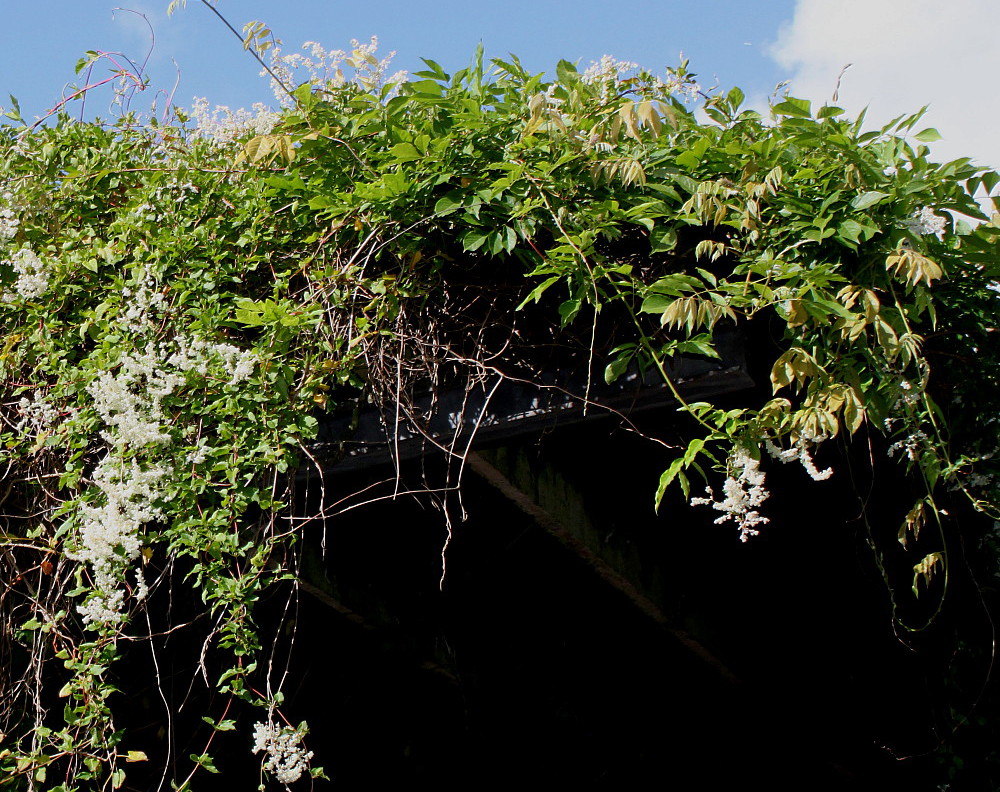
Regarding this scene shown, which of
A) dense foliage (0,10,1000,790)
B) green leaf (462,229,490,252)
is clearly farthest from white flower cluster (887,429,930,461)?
green leaf (462,229,490,252)

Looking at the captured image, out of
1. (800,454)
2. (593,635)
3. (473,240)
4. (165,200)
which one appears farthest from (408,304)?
(593,635)

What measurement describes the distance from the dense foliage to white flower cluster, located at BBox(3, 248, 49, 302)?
0.01m

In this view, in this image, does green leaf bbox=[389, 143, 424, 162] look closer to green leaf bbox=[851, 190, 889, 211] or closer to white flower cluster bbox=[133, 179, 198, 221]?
white flower cluster bbox=[133, 179, 198, 221]

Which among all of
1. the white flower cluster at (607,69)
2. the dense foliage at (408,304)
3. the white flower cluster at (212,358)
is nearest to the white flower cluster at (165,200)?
the dense foliage at (408,304)

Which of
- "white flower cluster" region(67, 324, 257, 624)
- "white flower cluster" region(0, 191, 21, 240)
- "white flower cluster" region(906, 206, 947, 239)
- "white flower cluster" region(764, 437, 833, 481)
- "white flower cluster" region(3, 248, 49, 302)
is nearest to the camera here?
"white flower cluster" region(764, 437, 833, 481)

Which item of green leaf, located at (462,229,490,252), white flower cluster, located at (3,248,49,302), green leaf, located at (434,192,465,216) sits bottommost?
white flower cluster, located at (3,248,49,302)

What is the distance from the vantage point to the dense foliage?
1678 millimetres

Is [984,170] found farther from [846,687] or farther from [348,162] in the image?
[846,687]

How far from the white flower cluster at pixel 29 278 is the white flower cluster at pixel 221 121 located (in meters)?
0.60

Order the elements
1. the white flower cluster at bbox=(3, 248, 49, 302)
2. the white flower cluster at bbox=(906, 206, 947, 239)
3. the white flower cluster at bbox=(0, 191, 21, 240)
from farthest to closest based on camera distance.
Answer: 1. the white flower cluster at bbox=(0, 191, 21, 240)
2. the white flower cluster at bbox=(3, 248, 49, 302)
3. the white flower cluster at bbox=(906, 206, 947, 239)

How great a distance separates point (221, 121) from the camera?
8.52 ft

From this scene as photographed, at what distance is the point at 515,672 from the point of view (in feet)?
11.4

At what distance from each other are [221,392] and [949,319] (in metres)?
1.50

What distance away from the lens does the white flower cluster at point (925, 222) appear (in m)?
1.77
